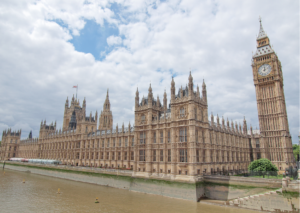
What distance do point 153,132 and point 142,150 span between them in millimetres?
5628

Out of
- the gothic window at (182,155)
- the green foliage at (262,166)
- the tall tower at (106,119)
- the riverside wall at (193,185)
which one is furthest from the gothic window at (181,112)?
the tall tower at (106,119)

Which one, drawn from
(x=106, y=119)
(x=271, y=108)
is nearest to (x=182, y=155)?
(x=271, y=108)

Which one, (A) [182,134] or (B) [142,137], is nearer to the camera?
(A) [182,134]

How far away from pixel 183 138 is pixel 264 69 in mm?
57331

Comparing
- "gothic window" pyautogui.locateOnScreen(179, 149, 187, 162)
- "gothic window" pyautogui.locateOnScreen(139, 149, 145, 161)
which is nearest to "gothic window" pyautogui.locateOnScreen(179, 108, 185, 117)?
"gothic window" pyautogui.locateOnScreen(179, 149, 187, 162)

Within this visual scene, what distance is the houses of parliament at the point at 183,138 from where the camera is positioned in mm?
45250

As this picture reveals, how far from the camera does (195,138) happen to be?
43.7 meters

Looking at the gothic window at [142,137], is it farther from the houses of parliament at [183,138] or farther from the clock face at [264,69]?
the clock face at [264,69]

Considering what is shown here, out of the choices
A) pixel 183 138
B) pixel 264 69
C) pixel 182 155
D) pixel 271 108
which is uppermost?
pixel 264 69

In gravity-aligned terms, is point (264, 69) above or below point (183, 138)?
above

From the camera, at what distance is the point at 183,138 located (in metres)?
44.9

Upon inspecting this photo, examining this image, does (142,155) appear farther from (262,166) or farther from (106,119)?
(106,119)

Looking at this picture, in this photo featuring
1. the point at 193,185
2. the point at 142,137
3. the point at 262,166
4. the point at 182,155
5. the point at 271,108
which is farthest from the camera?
the point at 271,108

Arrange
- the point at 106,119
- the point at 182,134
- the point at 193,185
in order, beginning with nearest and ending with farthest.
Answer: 1. the point at 193,185
2. the point at 182,134
3. the point at 106,119
